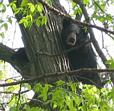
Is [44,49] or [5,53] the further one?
[5,53]

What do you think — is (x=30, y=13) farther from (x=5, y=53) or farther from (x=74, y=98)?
(x=74, y=98)

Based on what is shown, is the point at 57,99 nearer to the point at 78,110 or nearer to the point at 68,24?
the point at 78,110

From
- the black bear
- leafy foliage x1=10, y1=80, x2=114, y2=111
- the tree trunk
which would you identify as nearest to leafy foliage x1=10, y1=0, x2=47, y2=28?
the tree trunk

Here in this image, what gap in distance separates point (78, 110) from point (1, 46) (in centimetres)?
156

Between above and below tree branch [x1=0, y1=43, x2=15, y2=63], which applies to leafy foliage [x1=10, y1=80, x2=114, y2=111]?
below

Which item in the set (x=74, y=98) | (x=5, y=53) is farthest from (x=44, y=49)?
(x=74, y=98)

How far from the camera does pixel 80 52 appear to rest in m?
5.19

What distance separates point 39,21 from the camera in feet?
13.1

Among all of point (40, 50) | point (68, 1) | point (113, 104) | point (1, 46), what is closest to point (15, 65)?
point (1, 46)

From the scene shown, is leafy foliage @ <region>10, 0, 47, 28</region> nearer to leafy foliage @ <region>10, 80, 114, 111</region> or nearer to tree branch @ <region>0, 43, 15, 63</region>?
tree branch @ <region>0, 43, 15, 63</region>

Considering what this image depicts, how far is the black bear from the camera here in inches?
187

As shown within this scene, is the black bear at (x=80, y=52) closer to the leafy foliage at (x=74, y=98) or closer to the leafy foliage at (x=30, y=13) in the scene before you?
the leafy foliage at (x=30, y=13)

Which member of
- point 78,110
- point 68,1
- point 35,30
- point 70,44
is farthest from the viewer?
point 68,1

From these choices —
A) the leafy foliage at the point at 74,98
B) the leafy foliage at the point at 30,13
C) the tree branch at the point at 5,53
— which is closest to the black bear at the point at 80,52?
the leafy foliage at the point at 30,13
